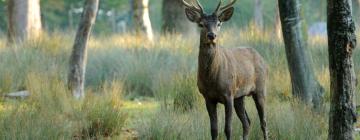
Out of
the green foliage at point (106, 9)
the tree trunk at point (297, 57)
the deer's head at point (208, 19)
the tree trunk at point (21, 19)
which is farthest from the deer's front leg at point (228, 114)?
the green foliage at point (106, 9)

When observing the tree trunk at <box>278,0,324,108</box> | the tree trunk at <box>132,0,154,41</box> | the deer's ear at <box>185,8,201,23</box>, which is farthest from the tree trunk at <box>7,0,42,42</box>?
the deer's ear at <box>185,8,201,23</box>

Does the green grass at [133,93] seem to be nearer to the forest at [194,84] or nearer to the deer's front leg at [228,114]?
the forest at [194,84]

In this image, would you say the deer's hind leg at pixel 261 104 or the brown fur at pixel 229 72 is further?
the deer's hind leg at pixel 261 104

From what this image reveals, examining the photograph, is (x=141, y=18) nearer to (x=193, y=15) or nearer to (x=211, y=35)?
(x=193, y=15)

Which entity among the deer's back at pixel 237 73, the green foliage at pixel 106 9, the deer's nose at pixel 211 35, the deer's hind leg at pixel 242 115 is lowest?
the deer's hind leg at pixel 242 115

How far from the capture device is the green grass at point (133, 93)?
866 centimetres

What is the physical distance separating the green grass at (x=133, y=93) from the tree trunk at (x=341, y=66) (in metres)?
1.53

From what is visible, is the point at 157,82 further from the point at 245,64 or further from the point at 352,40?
the point at 352,40

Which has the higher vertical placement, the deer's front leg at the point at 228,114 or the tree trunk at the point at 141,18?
the tree trunk at the point at 141,18

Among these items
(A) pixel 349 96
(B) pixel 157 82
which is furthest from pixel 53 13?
(A) pixel 349 96

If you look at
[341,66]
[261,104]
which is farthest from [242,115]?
[341,66]

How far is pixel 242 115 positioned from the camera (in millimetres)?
8812

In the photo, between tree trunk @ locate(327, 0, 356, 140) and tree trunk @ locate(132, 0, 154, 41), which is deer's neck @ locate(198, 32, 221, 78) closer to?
tree trunk @ locate(327, 0, 356, 140)

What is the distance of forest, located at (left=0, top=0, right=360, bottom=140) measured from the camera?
7.65m
